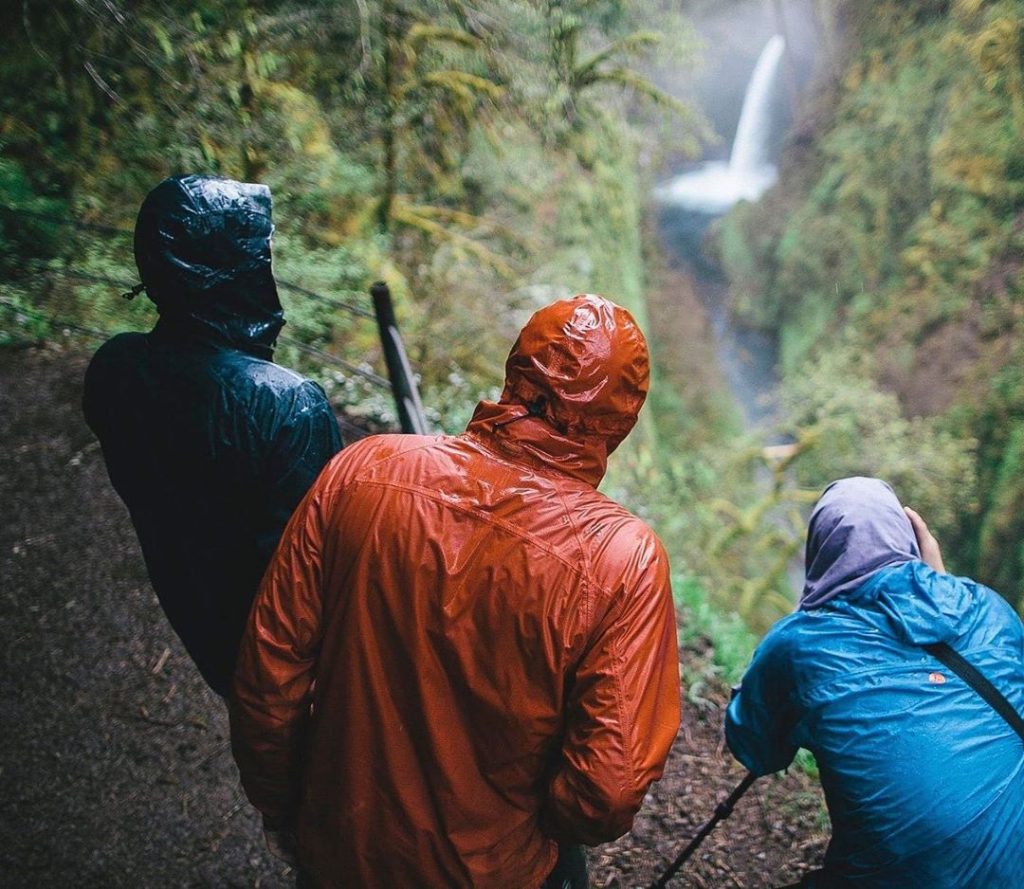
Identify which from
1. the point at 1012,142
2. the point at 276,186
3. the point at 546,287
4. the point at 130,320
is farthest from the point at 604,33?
the point at 1012,142

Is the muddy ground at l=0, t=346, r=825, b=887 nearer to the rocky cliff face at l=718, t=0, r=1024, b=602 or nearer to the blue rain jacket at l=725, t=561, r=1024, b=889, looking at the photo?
the blue rain jacket at l=725, t=561, r=1024, b=889

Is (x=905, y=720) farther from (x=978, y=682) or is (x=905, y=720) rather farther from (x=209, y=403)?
(x=209, y=403)

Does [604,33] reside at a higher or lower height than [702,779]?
higher

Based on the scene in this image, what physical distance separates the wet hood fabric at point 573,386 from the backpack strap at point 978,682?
114 cm

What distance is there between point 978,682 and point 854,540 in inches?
18.8

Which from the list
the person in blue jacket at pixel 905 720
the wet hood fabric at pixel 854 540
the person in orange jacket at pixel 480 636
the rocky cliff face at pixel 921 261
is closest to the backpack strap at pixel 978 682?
the person in blue jacket at pixel 905 720

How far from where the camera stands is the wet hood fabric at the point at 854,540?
1934 millimetres

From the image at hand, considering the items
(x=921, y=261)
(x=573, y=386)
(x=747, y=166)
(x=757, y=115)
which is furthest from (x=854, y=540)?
(x=757, y=115)

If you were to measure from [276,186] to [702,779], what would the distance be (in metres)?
6.18

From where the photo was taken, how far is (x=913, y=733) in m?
1.67

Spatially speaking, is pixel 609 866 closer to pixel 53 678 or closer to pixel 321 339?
pixel 53 678

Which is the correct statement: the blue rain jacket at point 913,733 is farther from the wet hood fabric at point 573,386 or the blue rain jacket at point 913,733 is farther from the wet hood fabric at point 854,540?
the wet hood fabric at point 573,386

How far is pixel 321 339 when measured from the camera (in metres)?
5.96

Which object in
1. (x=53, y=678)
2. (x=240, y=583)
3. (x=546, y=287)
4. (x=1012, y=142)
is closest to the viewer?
(x=240, y=583)
